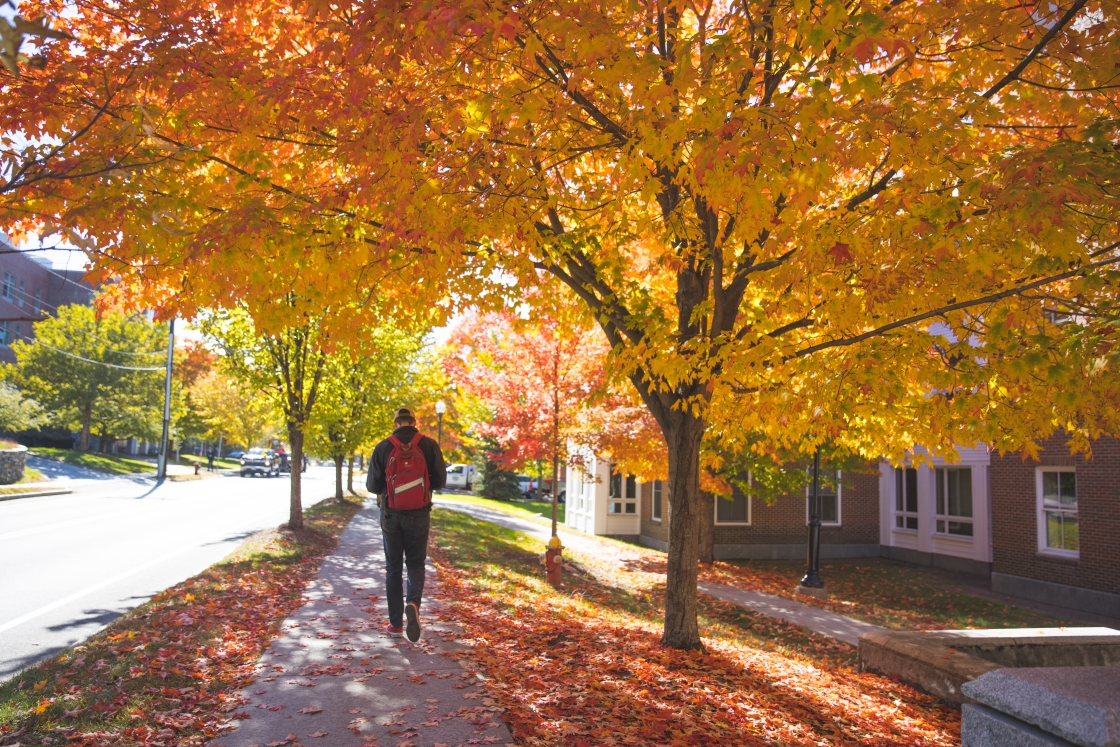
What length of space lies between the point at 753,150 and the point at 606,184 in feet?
13.3

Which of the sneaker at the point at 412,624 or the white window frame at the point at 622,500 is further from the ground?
the sneaker at the point at 412,624

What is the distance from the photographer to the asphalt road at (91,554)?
7289 mm

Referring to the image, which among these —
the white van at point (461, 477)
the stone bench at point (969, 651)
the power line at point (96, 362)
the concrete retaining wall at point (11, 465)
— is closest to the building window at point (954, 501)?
the stone bench at point (969, 651)

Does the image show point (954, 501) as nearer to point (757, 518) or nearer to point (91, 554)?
point (757, 518)

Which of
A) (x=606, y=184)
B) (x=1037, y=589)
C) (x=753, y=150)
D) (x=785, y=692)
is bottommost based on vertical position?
(x=1037, y=589)

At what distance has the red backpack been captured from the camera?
6.43m

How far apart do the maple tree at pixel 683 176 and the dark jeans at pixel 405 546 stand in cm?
206

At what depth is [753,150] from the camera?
175 inches

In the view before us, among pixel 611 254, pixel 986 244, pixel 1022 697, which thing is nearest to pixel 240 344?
pixel 611 254

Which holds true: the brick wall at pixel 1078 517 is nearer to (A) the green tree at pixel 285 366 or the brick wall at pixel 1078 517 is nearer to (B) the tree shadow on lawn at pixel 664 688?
(B) the tree shadow on lawn at pixel 664 688

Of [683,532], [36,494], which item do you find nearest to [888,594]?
[683,532]

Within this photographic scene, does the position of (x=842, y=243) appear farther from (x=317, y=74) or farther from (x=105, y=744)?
(x=105, y=744)

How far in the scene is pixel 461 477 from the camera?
5278 cm

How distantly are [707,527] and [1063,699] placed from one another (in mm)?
17138
